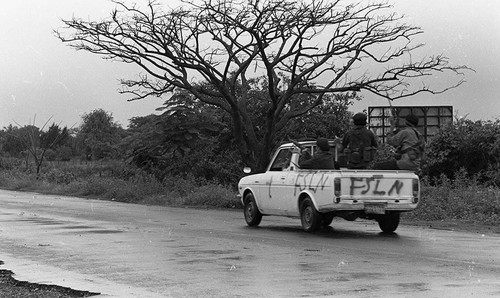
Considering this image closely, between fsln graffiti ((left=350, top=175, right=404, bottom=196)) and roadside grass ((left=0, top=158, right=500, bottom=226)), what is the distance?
4235mm

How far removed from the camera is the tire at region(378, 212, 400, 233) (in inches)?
617

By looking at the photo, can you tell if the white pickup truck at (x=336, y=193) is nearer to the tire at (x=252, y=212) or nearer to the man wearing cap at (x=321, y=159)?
the man wearing cap at (x=321, y=159)

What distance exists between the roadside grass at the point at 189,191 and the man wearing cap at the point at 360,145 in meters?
4.15

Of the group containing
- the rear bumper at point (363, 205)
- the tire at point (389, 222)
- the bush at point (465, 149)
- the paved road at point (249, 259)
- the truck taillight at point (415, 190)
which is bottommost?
the paved road at point (249, 259)

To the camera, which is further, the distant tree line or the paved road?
the distant tree line

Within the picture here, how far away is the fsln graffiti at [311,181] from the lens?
14.8 m

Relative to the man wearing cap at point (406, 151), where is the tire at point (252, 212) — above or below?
below

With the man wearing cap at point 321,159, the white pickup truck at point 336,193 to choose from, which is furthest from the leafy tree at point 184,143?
the man wearing cap at point 321,159

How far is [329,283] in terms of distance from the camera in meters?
8.66

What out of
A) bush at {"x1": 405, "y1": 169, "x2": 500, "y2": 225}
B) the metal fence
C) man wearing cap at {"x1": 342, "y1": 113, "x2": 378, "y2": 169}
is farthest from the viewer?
the metal fence

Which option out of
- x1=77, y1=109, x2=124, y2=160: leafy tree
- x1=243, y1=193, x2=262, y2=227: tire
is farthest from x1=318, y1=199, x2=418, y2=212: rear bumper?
x1=77, y1=109, x2=124, y2=160: leafy tree

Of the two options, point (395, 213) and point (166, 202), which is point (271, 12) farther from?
point (395, 213)

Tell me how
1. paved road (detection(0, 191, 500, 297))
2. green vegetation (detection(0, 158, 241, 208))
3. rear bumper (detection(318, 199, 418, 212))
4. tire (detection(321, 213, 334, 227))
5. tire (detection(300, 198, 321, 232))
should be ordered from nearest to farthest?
paved road (detection(0, 191, 500, 297)) → rear bumper (detection(318, 199, 418, 212)) → tire (detection(300, 198, 321, 232)) → tire (detection(321, 213, 334, 227)) → green vegetation (detection(0, 158, 241, 208))

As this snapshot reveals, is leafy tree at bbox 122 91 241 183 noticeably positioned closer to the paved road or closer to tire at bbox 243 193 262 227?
the paved road
